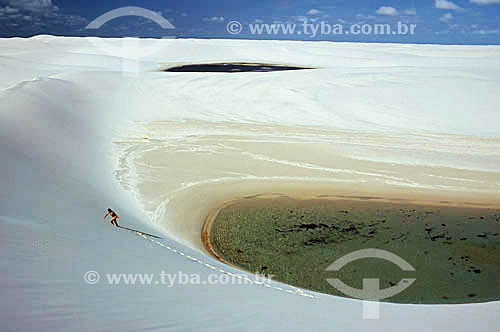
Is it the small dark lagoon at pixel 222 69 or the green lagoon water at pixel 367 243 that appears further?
the small dark lagoon at pixel 222 69

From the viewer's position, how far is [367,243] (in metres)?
7.52

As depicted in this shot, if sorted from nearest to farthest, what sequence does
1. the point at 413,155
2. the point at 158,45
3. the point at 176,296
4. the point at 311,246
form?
the point at 176,296 < the point at 311,246 < the point at 413,155 < the point at 158,45

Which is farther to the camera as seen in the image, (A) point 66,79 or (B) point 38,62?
(B) point 38,62

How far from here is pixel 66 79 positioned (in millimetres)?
19406

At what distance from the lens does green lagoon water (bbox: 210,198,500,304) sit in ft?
20.7

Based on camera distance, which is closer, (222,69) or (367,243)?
(367,243)

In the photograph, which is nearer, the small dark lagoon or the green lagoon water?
the green lagoon water

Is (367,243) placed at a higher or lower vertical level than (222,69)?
lower

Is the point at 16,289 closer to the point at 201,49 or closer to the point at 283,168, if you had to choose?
the point at 283,168

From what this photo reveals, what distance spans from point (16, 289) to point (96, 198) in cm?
469

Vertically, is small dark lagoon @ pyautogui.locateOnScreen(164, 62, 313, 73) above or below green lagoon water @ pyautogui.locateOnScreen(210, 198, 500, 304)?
above

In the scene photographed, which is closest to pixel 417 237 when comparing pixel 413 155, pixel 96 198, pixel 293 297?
pixel 293 297

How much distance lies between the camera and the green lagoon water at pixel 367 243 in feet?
20.7

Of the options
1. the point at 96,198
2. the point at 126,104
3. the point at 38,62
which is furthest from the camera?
the point at 38,62
